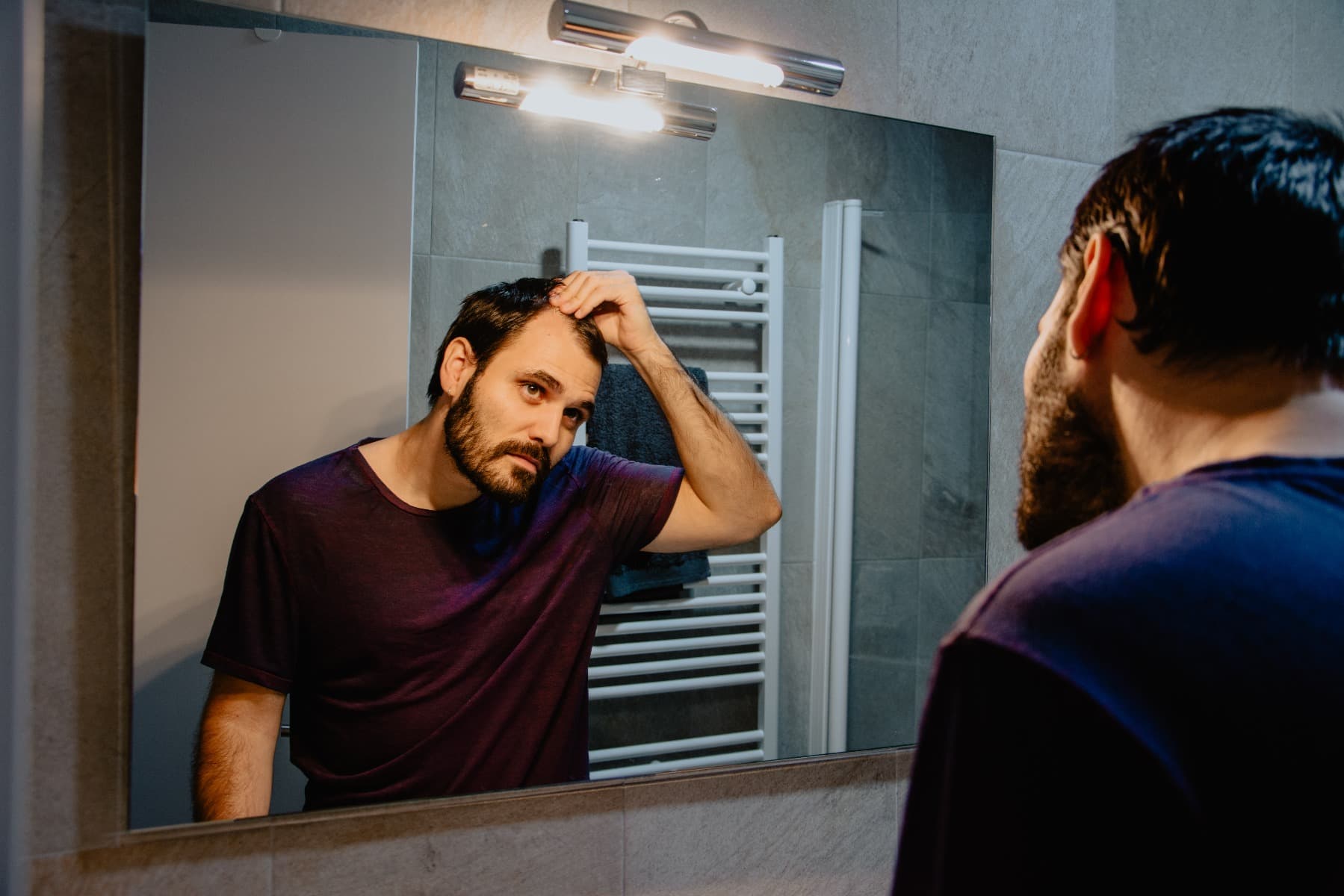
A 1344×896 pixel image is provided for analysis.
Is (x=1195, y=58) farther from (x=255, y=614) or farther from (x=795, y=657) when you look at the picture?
(x=255, y=614)

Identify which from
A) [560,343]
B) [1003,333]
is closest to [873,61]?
[1003,333]

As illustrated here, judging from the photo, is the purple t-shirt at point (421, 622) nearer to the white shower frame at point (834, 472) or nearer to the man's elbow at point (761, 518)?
the man's elbow at point (761, 518)

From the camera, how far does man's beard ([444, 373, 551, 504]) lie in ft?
3.61

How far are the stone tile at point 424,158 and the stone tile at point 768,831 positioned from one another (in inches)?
29.0

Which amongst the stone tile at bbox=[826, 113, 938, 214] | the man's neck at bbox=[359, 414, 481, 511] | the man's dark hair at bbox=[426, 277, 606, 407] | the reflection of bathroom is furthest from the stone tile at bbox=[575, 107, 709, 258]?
the man's neck at bbox=[359, 414, 481, 511]

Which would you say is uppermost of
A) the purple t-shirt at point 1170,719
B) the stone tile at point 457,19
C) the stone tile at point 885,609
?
the stone tile at point 457,19

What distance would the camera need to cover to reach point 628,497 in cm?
120

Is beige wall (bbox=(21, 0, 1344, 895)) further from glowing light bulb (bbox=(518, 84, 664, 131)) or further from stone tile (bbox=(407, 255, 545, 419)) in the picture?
stone tile (bbox=(407, 255, 545, 419))

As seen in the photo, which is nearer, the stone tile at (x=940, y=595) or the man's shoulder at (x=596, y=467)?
A: the man's shoulder at (x=596, y=467)

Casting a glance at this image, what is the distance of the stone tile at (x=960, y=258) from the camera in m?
1.42

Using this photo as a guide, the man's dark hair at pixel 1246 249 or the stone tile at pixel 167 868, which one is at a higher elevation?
the man's dark hair at pixel 1246 249

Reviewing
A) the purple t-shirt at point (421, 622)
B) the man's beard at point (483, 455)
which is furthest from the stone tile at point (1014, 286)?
the man's beard at point (483, 455)

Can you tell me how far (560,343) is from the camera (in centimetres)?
115

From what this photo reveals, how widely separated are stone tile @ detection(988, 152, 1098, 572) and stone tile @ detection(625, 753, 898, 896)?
0.42 m
